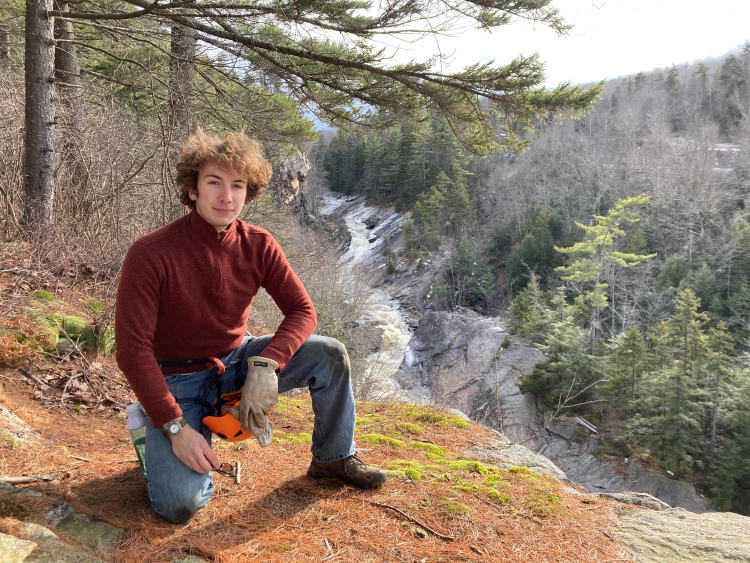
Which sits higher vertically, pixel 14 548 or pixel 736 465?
pixel 14 548

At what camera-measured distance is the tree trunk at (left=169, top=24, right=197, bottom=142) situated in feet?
20.4

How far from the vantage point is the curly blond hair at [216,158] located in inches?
84.7

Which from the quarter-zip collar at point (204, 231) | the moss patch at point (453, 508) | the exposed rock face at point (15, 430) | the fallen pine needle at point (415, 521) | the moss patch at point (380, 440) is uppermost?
the quarter-zip collar at point (204, 231)

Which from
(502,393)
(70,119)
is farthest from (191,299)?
(502,393)

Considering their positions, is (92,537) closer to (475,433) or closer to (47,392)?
(47,392)

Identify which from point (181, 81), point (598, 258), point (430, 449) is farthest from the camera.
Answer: point (598, 258)

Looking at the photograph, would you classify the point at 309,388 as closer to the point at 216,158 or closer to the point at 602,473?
the point at 216,158

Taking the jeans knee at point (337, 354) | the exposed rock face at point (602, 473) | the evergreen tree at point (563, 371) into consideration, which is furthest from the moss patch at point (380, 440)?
the evergreen tree at point (563, 371)

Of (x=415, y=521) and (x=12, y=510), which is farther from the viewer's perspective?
(x=415, y=521)

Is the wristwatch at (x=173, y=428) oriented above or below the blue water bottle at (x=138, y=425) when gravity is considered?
above

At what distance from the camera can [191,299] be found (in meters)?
2.14

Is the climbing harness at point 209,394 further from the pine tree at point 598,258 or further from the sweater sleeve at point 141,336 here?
the pine tree at point 598,258

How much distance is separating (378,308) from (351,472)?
92.0ft

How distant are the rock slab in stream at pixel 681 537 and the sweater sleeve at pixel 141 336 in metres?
2.14
